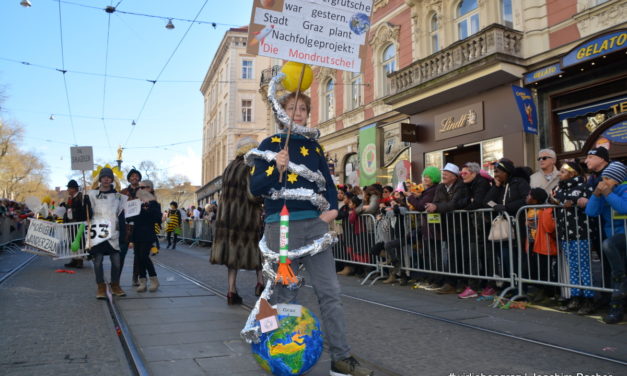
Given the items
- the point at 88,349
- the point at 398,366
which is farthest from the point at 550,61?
the point at 88,349

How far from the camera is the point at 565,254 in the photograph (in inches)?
225

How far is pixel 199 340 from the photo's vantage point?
4105 mm

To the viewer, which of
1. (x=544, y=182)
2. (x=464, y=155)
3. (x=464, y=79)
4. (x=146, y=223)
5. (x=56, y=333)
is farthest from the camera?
(x=464, y=155)

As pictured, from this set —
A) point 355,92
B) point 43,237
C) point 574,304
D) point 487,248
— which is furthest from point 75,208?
point 355,92

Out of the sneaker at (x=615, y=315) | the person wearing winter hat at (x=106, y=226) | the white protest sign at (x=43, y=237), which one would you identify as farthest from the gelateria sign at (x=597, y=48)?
the white protest sign at (x=43, y=237)

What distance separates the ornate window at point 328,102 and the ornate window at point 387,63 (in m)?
4.30

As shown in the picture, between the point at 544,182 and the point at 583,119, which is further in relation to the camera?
the point at 583,119

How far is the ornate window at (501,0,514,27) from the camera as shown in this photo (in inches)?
541

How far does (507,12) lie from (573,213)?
33.8 ft

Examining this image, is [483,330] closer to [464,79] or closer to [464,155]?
[464,79]

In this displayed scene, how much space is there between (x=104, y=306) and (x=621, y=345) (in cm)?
544

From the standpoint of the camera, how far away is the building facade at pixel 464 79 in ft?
39.1

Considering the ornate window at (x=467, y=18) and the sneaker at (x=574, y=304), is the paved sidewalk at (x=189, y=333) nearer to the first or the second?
the sneaker at (x=574, y=304)

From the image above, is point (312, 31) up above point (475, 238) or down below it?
above
